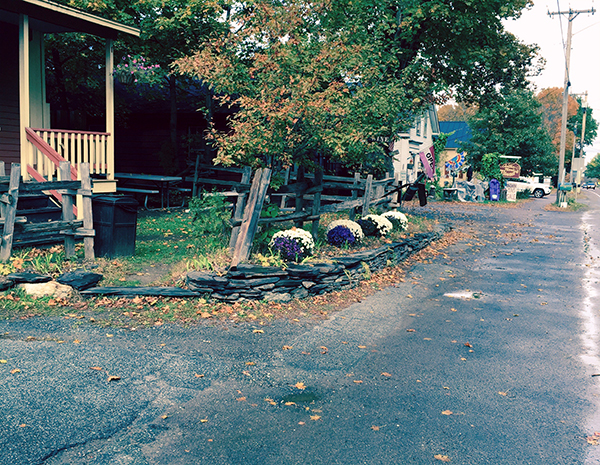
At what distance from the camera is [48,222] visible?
28.1ft

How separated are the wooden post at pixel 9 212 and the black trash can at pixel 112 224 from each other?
139cm

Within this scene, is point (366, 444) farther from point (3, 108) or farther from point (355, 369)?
point (3, 108)

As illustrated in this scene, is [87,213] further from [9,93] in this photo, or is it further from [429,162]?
[429,162]

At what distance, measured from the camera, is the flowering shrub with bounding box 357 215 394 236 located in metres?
11.6

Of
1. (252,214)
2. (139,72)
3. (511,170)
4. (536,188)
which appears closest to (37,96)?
(139,72)

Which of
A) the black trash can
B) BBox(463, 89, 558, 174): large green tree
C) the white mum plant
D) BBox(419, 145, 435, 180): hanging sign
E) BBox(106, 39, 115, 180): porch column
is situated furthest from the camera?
BBox(463, 89, 558, 174): large green tree

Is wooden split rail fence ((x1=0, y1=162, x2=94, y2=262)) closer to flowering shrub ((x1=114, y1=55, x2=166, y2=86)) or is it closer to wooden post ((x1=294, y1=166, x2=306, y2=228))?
wooden post ((x1=294, y1=166, x2=306, y2=228))

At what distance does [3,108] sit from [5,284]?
765 centimetres

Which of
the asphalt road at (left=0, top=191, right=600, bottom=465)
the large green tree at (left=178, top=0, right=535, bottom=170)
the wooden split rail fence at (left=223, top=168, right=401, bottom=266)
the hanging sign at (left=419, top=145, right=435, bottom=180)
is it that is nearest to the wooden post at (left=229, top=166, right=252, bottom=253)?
the wooden split rail fence at (left=223, top=168, right=401, bottom=266)

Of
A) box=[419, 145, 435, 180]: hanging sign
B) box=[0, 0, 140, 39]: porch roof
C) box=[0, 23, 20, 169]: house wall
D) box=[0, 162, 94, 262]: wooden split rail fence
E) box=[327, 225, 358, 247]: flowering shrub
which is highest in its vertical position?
box=[0, 0, 140, 39]: porch roof

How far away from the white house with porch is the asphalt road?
5988 millimetres

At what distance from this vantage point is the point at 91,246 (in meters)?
8.82

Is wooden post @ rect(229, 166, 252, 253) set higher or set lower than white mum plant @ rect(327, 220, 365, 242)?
higher

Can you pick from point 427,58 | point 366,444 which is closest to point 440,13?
point 427,58
